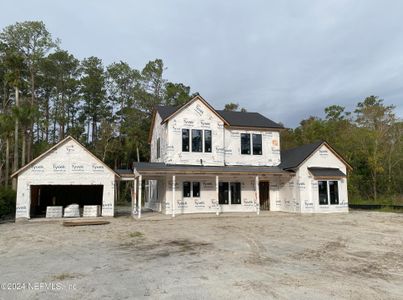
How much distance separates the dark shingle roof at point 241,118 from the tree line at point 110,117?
14391mm

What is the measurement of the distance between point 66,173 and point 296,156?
48.2 feet

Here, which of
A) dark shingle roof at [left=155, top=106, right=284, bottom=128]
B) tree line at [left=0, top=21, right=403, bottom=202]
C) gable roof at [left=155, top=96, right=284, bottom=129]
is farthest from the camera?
tree line at [left=0, top=21, right=403, bottom=202]

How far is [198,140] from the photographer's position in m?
19.7

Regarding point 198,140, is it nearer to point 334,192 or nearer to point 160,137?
point 160,137

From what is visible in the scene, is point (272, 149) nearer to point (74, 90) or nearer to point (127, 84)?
point (127, 84)

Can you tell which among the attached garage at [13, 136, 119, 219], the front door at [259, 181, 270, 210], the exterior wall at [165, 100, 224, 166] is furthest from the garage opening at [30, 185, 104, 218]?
the front door at [259, 181, 270, 210]

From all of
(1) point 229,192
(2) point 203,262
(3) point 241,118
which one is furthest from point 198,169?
(2) point 203,262

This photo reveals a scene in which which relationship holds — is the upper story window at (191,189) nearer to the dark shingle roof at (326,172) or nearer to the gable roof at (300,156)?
the gable roof at (300,156)

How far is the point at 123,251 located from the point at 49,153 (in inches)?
431

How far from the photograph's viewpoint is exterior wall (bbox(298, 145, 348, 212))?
19.2 meters

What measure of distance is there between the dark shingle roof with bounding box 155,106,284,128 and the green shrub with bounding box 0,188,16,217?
35.0ft

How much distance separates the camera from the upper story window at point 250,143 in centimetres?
2091

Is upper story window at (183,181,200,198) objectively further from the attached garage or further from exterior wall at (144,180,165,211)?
the attached garage

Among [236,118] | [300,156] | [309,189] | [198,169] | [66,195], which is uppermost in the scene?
[236,118]
